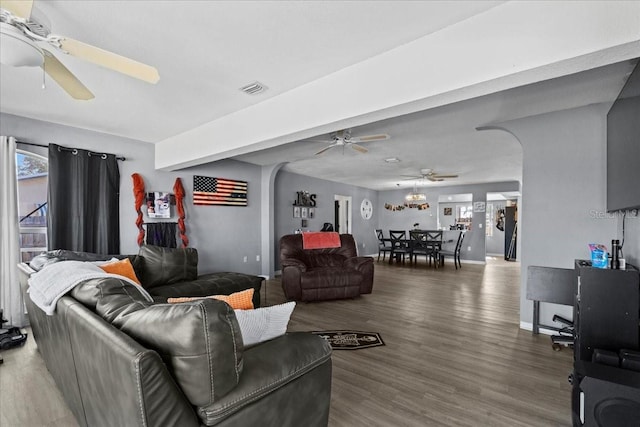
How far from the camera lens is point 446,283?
19.3ft

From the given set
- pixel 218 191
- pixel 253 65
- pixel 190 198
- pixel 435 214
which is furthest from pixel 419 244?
pixel 253 65

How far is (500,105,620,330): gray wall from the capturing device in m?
2.98

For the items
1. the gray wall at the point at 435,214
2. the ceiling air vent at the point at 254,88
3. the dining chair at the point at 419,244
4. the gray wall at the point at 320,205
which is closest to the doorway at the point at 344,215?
the gray wall at the point at 320,205

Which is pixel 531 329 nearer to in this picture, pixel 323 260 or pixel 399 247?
pixel 323 260

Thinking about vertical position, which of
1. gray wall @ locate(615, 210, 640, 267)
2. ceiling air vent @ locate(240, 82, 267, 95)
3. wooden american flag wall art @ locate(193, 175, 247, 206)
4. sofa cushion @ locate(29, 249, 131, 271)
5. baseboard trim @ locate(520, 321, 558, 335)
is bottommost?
baseboard trim @ locate(520, 321, 558, 335)

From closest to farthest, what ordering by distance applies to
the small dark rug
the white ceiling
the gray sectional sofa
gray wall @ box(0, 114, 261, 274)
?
the gray sectional sofa < the white ceiling < the small dark rug < gray wall @ box(0, 114, 261, 274)

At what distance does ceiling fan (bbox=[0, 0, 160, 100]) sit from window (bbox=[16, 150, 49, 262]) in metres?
2.57

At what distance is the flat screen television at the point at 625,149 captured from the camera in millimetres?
1913

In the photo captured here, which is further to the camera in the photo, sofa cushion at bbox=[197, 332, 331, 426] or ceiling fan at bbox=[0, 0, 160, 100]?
ceiling fan at bbox=[0, 0, 160, 100]

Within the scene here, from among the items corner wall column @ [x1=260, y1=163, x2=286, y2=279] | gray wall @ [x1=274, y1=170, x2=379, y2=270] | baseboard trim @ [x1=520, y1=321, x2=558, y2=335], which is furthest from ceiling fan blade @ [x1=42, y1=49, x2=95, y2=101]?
gray wall @ [x1=274, y1=170, x2=379, y2=270]

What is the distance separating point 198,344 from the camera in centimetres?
96

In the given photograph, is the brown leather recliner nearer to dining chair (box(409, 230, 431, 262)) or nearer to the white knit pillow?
the white knit pillow

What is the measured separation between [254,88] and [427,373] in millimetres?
2872

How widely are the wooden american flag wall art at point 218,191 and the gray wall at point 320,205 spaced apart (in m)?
1.21
